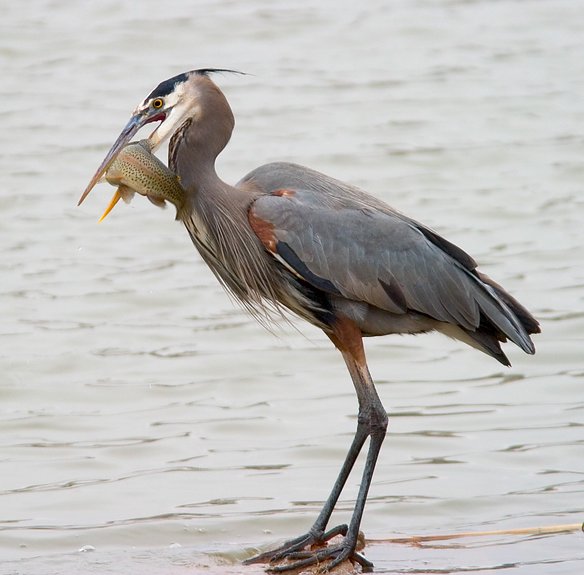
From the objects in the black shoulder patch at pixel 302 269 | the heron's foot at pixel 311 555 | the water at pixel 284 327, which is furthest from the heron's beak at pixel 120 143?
the heron's foot at pixel 311 555

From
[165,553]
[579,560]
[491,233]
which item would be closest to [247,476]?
[165,553]

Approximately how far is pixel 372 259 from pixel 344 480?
1107 millimetres

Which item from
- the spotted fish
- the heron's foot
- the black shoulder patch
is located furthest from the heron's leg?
the spotted fish

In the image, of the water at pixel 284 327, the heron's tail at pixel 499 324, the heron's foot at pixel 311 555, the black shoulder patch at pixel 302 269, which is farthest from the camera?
the water at pixel 284 327

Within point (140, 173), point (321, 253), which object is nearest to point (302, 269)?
point (321, 253)

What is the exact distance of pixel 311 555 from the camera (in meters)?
6.45

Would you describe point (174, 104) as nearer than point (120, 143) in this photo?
No

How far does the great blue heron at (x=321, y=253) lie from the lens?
264 inches

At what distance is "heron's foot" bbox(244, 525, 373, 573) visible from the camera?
20.8 ft

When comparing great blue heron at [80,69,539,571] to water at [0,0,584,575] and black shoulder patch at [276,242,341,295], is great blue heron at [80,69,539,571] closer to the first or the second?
black shoulder patch at [276,242,341,295]

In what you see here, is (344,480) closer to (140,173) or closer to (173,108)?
(140,173)

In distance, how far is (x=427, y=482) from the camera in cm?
850

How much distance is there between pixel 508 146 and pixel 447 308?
9.80m

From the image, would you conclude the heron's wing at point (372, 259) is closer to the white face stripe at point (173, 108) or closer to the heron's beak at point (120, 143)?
the white face stripe at point (173, 108)
